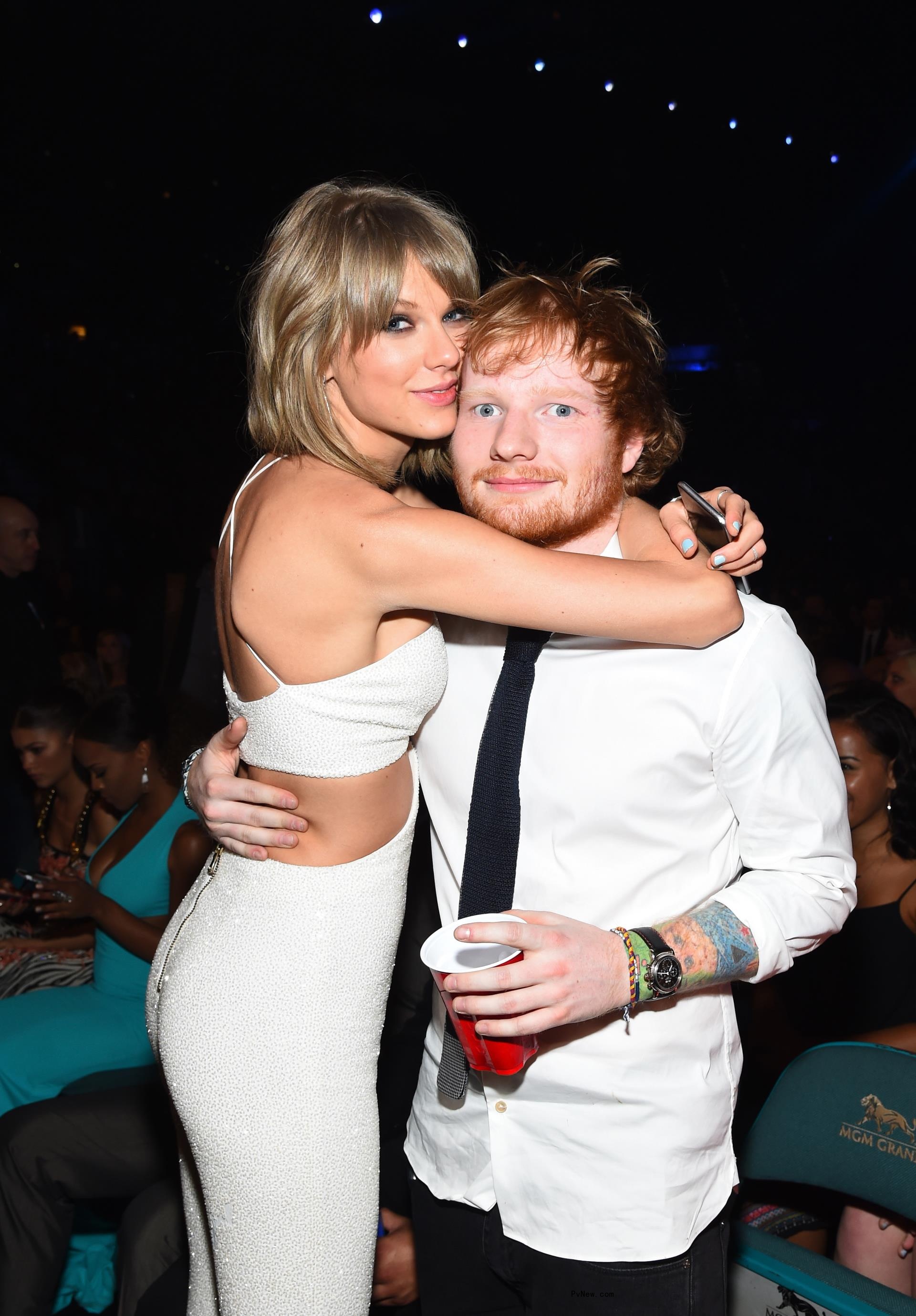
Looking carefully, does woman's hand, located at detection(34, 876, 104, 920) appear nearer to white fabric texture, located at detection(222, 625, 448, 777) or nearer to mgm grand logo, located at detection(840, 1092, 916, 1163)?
white fabric texture, located at detection(222, 625, 448, 777)

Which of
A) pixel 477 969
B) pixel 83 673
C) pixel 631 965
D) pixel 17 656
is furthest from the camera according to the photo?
pixel 83 673

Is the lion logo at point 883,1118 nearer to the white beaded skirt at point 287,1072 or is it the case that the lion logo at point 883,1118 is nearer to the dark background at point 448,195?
the white beaded skirt at point 287,1072

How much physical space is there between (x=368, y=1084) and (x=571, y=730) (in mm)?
578

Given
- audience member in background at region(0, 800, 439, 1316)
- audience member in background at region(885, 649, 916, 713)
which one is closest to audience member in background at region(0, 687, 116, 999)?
audience member in background at region(0, 800, 439, 1316)

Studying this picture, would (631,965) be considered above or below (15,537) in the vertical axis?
above

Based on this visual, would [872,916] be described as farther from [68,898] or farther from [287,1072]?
[68,898]

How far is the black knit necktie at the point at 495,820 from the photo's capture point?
1.37 meters

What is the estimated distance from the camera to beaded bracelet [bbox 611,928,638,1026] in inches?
46.4

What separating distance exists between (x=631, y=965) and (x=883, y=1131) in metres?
0.99

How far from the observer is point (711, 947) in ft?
3.98

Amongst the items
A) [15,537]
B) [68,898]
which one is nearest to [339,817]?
[68,898]

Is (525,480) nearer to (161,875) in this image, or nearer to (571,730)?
(571,730)

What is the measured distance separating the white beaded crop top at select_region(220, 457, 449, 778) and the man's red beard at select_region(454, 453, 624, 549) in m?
0.22

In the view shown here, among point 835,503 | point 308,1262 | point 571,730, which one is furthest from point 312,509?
point 835,503
